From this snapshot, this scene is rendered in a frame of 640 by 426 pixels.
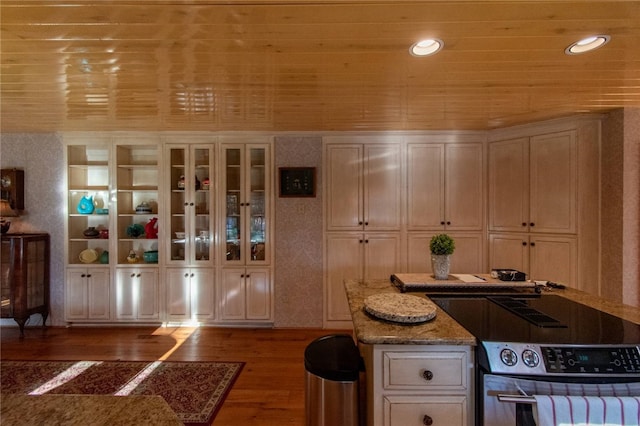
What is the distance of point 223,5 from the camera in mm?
1303

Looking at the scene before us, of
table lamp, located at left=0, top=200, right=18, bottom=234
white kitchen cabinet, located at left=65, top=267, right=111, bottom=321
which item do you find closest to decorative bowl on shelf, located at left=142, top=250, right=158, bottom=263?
white kitchen cabinet, located at left=65, top=267, right=111, bottom=321

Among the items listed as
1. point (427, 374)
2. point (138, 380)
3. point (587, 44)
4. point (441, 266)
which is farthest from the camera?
point (138, 380)

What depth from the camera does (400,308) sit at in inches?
58.7

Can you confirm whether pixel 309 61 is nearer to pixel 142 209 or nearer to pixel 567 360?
pixel 567 360

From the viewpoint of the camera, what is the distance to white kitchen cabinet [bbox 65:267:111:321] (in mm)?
3539

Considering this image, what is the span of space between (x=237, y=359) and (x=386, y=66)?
8.97 feet

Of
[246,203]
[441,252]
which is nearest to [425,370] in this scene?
[441,252]

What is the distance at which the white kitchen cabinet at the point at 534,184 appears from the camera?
2855mm

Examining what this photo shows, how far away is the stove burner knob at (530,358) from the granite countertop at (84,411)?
48.1 inches

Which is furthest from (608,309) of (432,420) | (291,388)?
(291,388)

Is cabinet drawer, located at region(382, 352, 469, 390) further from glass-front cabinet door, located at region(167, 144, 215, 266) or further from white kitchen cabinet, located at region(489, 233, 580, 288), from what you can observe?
glass-front cabinet door, located at region(167, 144, 215, 266)

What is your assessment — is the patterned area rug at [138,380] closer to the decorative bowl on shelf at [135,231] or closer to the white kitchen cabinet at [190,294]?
the white kitchen cabinet at [190,294]

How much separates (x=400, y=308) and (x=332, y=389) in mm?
508

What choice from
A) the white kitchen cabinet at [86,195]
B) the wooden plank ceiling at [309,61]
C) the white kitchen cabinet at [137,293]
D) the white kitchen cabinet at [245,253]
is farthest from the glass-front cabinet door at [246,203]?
the white kitchen cabinet at [86,195]
